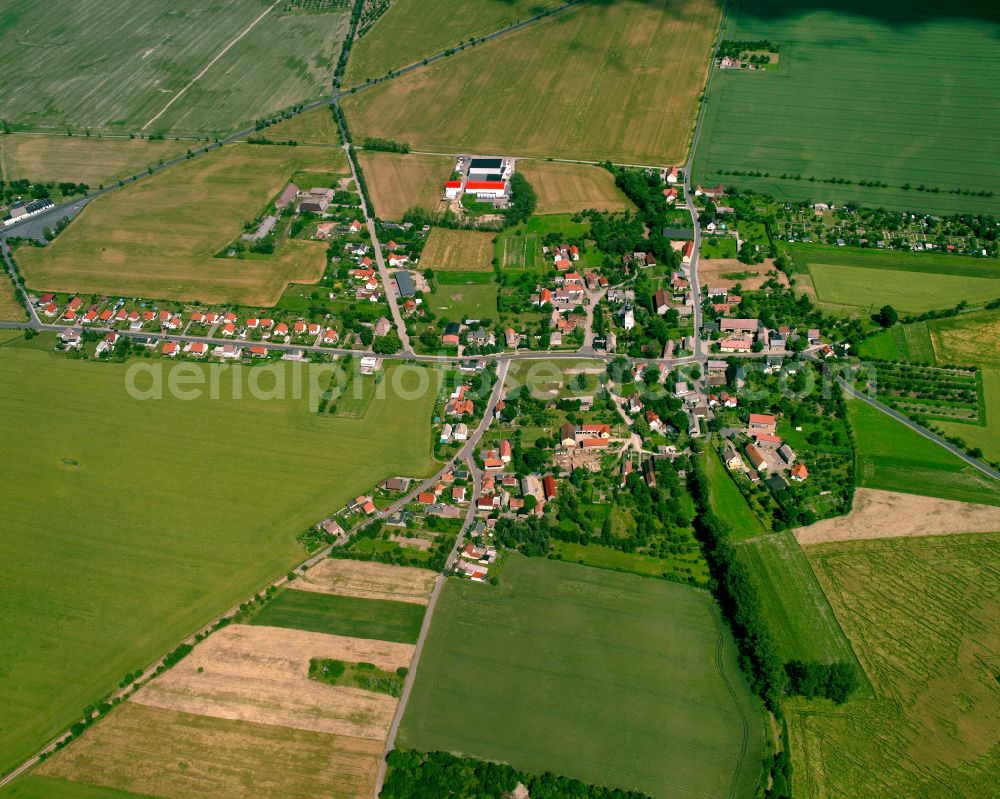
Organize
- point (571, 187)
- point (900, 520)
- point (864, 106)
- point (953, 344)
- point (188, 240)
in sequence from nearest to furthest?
point (900, 520)
point (953, 344)
point (188, 240)
point (571, 187)
point (864, 106)

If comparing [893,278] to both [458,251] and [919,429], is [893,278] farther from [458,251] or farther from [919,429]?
[458,251]

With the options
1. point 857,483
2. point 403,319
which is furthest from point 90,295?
point 857,483

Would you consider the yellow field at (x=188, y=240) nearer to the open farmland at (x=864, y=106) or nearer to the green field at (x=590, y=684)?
the green field at (x=590, y=684)

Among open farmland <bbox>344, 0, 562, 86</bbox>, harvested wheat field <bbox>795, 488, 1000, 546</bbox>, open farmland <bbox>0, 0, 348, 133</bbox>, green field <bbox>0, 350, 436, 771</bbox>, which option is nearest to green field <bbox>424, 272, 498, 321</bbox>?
green field <bbox>0, 350, 436, 771</bbox>

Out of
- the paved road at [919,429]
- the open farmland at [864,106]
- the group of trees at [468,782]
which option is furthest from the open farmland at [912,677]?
the open farmland at [864,106]

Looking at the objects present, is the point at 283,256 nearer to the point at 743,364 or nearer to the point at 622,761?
the point at 743,364

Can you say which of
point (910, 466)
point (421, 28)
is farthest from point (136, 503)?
point (421, 28)
